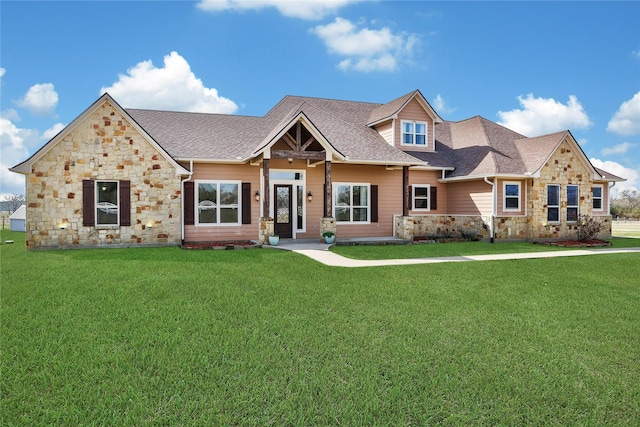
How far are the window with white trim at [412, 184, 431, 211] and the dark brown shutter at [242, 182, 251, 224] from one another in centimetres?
802

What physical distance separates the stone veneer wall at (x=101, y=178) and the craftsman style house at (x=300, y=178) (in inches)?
1.4

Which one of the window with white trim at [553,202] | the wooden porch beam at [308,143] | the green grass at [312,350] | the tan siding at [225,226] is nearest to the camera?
the green grass at [312,350]

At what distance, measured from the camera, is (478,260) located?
40.8ft

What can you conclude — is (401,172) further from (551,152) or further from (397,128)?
(551,152)

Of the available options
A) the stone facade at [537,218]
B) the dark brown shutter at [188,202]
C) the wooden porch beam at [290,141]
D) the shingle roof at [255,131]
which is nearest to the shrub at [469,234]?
the stone facade at [537,218]

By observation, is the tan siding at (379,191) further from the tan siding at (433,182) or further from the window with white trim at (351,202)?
the tan siding at (433,182)

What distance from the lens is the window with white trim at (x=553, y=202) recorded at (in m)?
19.5

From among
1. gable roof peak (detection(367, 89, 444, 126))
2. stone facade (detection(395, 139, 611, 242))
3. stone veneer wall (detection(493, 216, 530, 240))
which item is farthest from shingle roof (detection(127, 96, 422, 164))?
stone veneer wall (detection(493, 216, 530, 240))

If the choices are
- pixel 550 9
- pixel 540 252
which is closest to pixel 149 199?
pixel 540 252

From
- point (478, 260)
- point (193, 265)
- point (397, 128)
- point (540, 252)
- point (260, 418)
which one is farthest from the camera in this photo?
point (397, 128)

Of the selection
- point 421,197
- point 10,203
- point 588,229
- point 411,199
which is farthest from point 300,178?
point 10,203

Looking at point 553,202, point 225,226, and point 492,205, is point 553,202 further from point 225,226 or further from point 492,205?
point 225,226

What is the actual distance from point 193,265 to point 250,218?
709 cm

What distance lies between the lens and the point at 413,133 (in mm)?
20906
